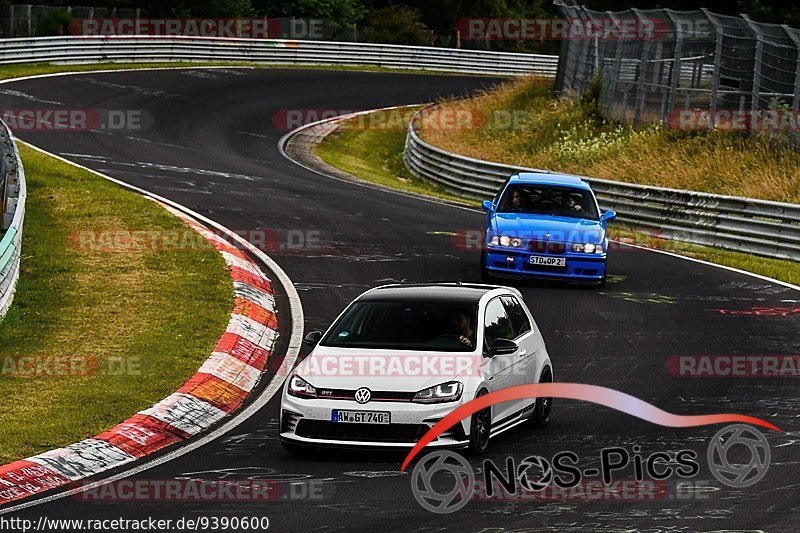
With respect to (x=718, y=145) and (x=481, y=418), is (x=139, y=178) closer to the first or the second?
(x=718, y=145)

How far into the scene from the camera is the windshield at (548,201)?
20.8 metres

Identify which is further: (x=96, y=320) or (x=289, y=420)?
(x=96, y=320)

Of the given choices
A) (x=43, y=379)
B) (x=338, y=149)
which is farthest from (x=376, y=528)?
(x=338, y=149)

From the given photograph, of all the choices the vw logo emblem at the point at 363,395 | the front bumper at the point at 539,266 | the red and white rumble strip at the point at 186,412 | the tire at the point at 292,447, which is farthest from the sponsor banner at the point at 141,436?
the front bumper at the point at 539,266

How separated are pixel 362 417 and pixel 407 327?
133 cm

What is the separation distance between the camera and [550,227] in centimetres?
2011

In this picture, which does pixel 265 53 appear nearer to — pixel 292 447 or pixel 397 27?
pixel 397 27

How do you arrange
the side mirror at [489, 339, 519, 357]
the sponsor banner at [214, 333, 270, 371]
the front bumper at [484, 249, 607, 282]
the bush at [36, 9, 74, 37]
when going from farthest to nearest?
the bush at [36, 9, 74, 37] → the front bumper at [484, 249, 607, 282] → the sponsor banner at [214, 333, 270, 371] → the side mirror at [489, 339, 519, 357]

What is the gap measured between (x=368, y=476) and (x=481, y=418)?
1.17 metres

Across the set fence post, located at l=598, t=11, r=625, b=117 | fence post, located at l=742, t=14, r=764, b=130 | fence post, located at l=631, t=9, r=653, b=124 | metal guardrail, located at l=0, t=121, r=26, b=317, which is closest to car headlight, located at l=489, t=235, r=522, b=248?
metal guardrail, located at l=0, t=121, r=26, b=317

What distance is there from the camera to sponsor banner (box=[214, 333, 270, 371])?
14.9 m

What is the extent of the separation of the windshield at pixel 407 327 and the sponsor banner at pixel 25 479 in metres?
2.63

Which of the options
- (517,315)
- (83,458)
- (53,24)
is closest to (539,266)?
(517,315)

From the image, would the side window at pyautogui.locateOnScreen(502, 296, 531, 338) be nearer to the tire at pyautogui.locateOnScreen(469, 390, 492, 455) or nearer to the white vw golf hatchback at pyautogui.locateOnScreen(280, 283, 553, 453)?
the white vw golf hatchback at pyautogui.locateOnScreen(280, 283, 553, 453)
